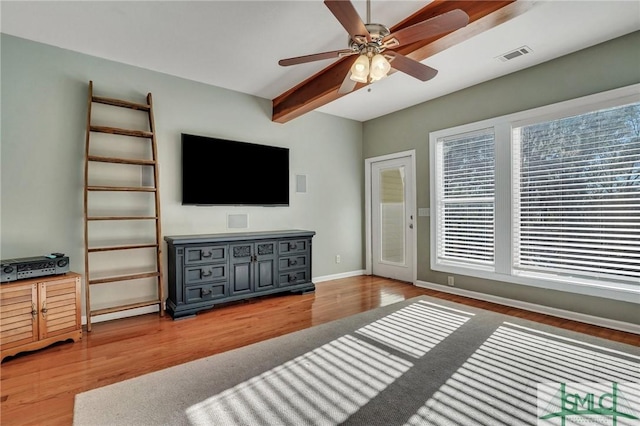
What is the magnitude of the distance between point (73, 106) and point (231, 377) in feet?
9.84

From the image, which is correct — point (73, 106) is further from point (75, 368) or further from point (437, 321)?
point (437, 321)

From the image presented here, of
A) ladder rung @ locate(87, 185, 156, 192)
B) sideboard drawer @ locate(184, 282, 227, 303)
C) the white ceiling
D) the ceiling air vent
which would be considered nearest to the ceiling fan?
the white ceiling

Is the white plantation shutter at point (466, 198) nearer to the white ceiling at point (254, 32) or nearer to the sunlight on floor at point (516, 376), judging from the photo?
the white ceiling at point (254, 32)

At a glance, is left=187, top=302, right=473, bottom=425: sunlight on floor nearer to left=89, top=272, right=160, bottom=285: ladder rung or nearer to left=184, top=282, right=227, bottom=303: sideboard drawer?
left=184, top=282, right=227, bottom=303: sideboard drawer

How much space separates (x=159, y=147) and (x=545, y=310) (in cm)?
462

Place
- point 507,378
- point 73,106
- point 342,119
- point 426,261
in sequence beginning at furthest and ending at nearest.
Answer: point 342,119, point 426,261, point 73,106, point 507,378

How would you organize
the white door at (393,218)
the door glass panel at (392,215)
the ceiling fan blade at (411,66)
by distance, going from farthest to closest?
the door glass panel at (392,215) < the white door at (393,218) < the ceiling fan blade at (411,66)

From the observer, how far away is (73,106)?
3.08 metres

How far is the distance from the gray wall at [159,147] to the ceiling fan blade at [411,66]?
242cm

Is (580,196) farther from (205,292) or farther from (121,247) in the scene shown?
(121,247)

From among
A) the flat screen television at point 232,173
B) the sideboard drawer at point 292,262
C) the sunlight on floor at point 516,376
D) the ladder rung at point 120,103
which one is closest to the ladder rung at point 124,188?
the flat screen television at point 232,173

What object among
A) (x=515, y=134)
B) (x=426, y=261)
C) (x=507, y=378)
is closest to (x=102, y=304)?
(x=507, y=378)
